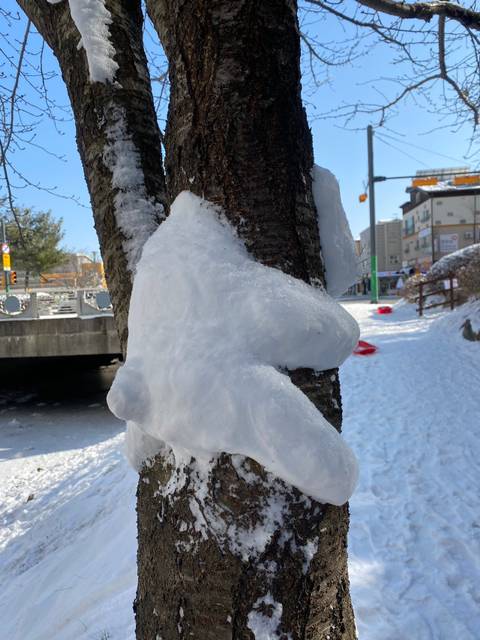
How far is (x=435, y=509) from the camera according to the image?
12.2 ft

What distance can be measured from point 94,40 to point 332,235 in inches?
44.5

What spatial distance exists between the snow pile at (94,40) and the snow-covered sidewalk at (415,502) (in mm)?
2991

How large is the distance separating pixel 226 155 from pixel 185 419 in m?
0.72

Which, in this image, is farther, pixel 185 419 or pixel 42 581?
pixel 42 581

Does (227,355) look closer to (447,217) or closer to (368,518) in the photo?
(368,518)

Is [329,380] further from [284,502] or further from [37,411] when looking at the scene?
[37,411]

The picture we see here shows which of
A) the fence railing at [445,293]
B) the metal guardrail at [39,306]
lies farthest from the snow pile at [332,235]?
the fence railing at [445,293]

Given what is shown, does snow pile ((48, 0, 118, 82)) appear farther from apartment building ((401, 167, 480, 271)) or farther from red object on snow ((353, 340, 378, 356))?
apartment building ((401, 167, 480, 271))

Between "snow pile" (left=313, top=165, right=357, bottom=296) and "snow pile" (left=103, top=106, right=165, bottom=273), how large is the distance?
1.94ft

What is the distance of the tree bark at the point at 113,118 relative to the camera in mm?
1590

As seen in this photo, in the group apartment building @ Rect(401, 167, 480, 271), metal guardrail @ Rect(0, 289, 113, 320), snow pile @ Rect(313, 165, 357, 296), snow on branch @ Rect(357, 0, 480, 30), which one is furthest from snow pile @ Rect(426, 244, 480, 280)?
apartment building @ Rect(401, 167, 480, 271)

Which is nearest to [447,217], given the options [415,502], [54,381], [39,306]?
[54,381]

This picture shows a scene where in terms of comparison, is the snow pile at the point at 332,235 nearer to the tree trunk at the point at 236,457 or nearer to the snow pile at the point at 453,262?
the tree trunk at the point at 236,457

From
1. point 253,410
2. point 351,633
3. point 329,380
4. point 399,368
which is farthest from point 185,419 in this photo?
point 399,368
